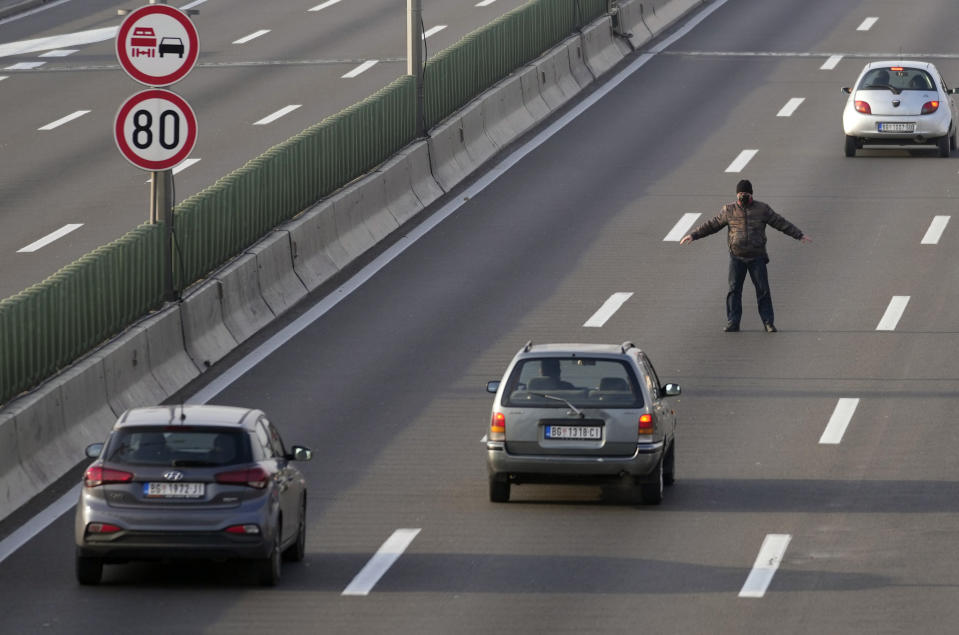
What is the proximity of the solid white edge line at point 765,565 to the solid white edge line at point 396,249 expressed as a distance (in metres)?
5.55

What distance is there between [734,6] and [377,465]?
37.5 m

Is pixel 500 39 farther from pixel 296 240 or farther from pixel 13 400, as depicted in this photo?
pixel 13 400

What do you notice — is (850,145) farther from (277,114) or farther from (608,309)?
(608,309)

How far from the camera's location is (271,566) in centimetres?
→ 1502

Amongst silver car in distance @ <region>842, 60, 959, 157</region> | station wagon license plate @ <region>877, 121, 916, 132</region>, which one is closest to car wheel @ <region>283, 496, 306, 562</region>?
silver car in distance @ <region>842, 60, 959, 157</region>

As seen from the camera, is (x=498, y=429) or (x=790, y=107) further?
(x=790, y=107)

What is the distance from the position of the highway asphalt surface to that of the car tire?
0.29 metres

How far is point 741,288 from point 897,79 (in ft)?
46.3

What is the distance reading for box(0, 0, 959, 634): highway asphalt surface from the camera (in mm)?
14695

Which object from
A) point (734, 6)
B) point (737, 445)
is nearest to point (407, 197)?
point (737, 445)

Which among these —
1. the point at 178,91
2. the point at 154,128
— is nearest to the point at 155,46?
the point at 154,128

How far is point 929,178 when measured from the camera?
117 feet

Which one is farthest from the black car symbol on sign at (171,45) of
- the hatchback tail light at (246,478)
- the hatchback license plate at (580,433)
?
the hatchback tail light at (246,478)

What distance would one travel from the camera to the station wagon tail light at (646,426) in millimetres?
17719
